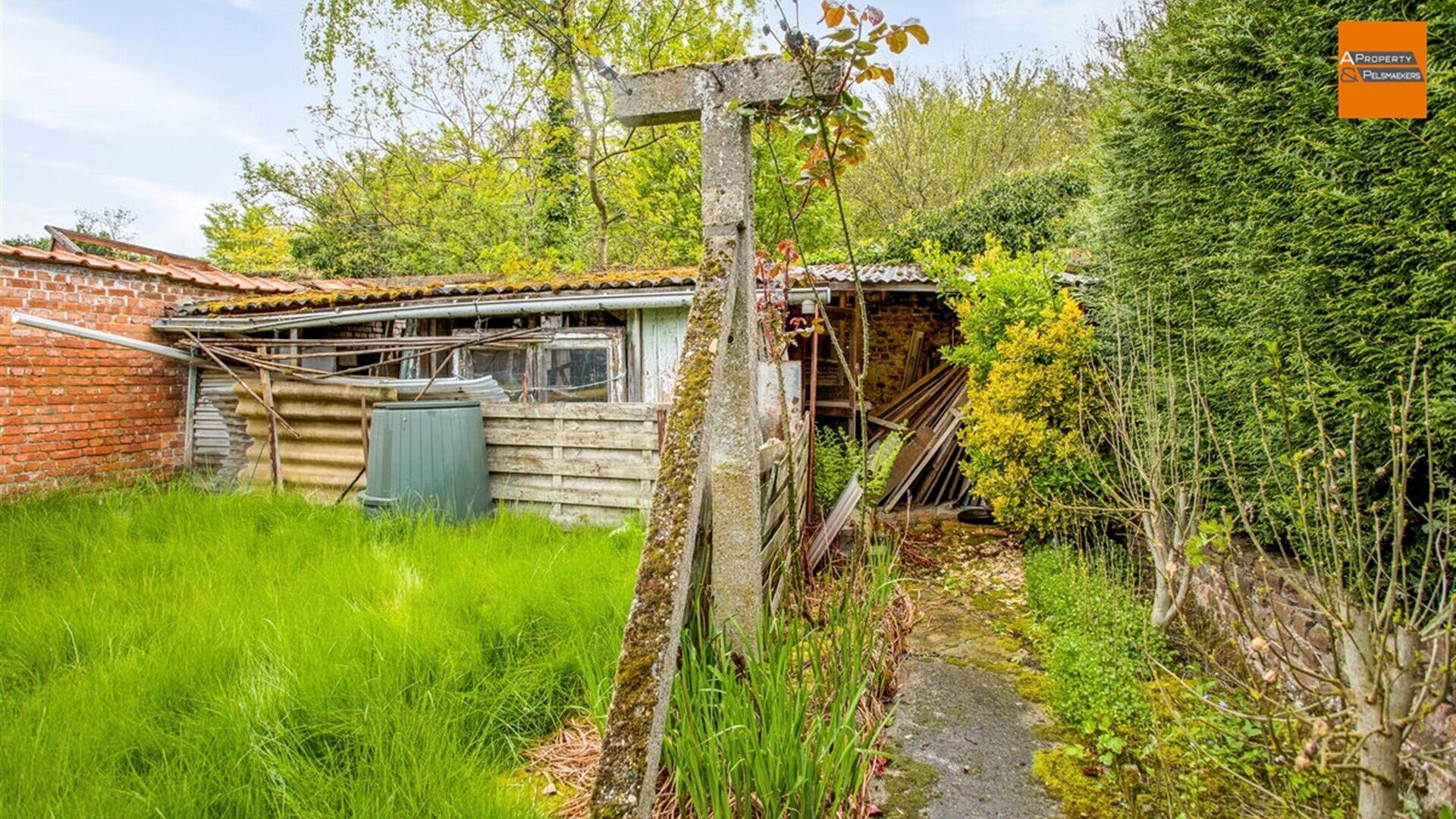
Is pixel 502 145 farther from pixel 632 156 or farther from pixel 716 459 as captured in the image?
pixel 716 459

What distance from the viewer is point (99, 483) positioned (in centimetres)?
712

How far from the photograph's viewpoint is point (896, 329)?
9984 mm

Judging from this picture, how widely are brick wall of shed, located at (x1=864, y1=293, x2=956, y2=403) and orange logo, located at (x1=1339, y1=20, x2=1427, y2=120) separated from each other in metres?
7.04

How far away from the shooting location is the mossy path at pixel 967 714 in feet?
7.47

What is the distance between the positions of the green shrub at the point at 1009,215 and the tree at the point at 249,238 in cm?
1410

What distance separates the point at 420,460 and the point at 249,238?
1356cm

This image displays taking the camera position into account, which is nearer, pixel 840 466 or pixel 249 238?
pixel 840 466

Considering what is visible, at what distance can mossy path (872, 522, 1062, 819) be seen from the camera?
7.47 feet

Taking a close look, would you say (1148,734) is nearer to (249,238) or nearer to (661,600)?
(661,600)

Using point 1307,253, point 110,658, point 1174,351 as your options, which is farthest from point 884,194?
point 110,658

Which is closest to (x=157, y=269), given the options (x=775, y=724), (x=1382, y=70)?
(x=775, y=724)

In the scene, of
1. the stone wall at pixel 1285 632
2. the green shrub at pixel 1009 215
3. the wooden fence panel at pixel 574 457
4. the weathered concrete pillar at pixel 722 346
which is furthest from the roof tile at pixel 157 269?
the green shrub at pixel 1009 215

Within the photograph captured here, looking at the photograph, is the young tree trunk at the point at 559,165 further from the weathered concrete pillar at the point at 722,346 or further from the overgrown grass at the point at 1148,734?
the overgrown grass at the point at 1148,734

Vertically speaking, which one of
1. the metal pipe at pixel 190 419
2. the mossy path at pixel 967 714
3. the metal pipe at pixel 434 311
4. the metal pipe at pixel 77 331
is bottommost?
the mossy path at pixel 967 714
